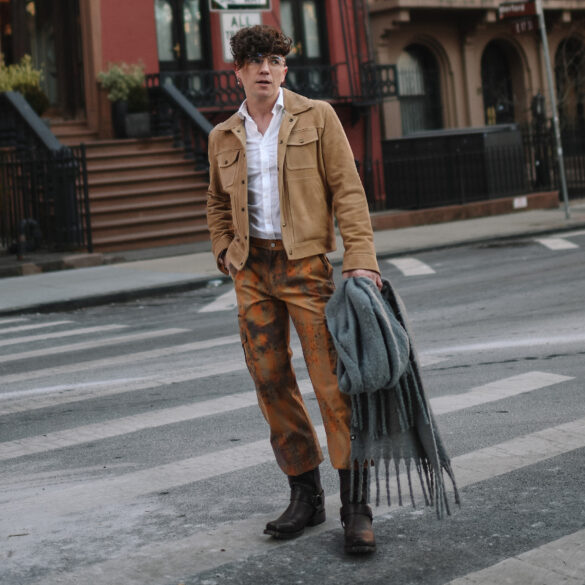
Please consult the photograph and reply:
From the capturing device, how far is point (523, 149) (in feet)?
75.6

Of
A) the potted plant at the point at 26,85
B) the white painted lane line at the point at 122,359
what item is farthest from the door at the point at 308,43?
the white painted lane line at the point at 122,359

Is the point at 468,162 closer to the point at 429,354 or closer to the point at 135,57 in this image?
the point at 135,57

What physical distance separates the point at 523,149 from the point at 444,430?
58.8 feet

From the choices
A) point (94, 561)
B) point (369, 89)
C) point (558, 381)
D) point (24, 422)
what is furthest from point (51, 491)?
point (369, 89)

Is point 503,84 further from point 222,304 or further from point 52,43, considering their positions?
point 222,304

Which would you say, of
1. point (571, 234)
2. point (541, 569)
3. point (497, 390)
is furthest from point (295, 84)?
→ point (541, 569)

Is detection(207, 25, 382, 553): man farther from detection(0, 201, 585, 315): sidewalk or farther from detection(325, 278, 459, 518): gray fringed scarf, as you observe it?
detection(0, 201, 585, 315): sidewalk

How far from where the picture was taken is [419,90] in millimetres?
27984

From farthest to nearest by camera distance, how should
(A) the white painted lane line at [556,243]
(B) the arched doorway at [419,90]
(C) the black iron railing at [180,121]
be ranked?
1. (B) the arched doorway at [419,90]
2. (C) the black iron railing at [180,121]
3. (A) the white painted lane line at [556,243]

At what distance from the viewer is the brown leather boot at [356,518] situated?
4.13m

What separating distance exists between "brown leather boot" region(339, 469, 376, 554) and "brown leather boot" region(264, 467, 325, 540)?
157 millimetres

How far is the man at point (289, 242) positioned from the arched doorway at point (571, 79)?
86.6 ft

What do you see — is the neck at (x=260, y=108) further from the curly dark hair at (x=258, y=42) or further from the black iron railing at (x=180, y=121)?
the black iron railing at (x=180, y=121)

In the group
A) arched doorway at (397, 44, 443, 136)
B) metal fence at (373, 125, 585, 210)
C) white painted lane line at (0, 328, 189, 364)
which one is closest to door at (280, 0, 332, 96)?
metal fence at (373, 125, 585, 210)
